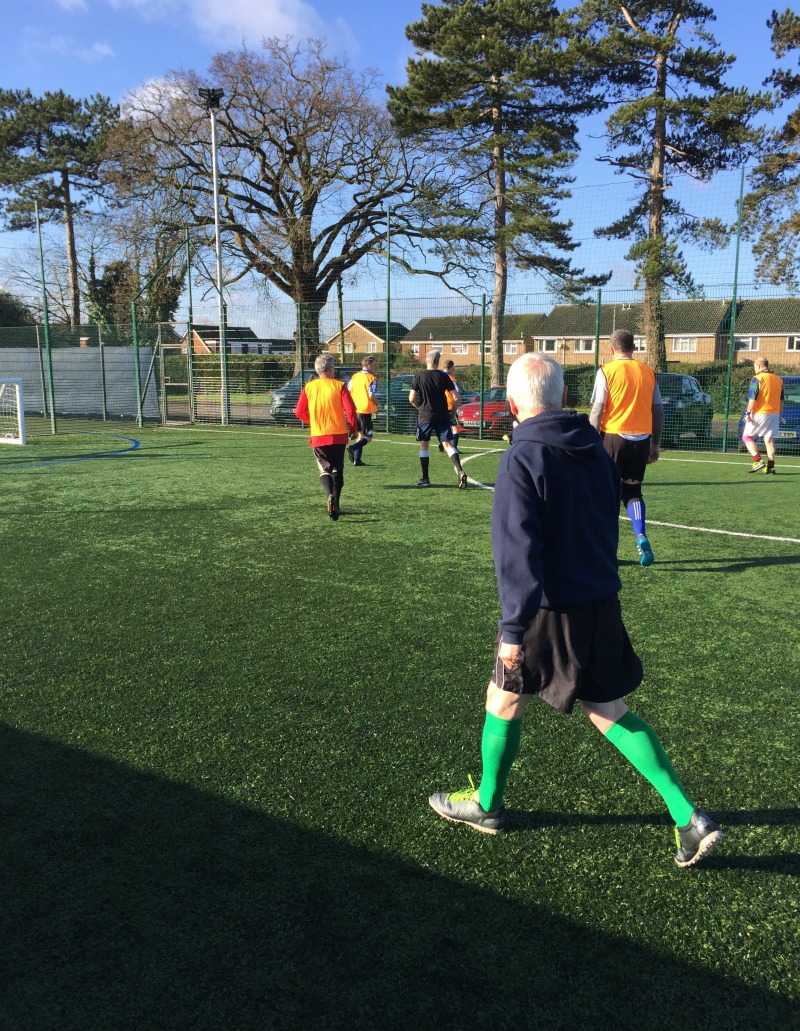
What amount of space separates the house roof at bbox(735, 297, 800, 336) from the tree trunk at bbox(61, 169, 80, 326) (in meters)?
33.4

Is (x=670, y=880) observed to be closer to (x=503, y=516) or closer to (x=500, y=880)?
(x=500, y=880)

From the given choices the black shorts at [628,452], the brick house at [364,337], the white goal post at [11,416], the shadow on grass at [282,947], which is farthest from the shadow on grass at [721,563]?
the brick house at [364,337]

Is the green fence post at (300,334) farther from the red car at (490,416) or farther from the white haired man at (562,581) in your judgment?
the white haired man at (562,581)

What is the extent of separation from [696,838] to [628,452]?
16.0 feet

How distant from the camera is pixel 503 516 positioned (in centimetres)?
255

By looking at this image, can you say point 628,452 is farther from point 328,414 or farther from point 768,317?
point 768,317

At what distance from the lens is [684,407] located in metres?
18.1

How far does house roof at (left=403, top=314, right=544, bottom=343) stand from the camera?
805 inches

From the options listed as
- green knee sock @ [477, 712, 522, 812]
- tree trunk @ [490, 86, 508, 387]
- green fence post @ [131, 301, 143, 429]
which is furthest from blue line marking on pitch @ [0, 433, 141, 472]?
tree trunk @ [490, 86, 508, 387]

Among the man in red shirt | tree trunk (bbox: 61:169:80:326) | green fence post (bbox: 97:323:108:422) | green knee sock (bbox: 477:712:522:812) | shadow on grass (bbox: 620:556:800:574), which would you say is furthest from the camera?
tree trunk (bbox: 61:169:80:326)

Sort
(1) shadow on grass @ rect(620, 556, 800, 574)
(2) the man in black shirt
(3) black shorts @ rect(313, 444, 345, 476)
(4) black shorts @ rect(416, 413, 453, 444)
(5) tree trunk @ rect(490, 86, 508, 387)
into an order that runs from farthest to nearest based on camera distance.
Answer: (5) tree trunk @ rect(490, 86, 508, 387), (4) black shorts @ rect(416, 413, 453, 444), (2) the man in black shirt, (3) black shorts @ rect(313, 444, 345, 476), (1) shadow on grass @ rect(620, 556, 800, 574)

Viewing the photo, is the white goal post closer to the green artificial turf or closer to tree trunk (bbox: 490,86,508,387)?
the green artificial turf

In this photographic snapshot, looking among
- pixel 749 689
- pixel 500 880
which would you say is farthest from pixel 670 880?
pixel 749 689

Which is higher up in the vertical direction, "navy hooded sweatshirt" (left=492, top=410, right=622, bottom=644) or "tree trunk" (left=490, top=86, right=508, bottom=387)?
"tree trunk" (left=490, top=86, right=508, bottom=387)
